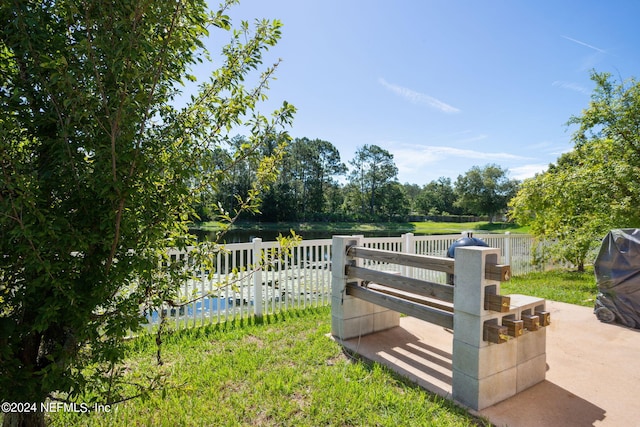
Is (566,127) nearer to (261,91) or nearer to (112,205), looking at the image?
(261,91)

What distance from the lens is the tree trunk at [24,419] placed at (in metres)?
1.49

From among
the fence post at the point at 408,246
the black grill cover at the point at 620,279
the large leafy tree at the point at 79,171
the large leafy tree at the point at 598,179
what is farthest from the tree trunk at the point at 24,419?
the large leafy tree at the point at 598,179

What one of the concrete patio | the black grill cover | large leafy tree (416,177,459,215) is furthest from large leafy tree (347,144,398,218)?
the concrete patio

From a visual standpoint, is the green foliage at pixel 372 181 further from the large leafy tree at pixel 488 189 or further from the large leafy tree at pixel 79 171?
the large leafy tree at pixel 79 171

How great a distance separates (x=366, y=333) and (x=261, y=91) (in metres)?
3.19

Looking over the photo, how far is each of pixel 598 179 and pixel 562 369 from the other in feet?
17.9

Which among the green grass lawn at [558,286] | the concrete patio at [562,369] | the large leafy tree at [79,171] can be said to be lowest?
the green grass lawn at [558,286]

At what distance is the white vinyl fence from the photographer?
13.7 ft

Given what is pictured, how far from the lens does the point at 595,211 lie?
22.5 ft

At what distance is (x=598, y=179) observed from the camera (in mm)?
6707

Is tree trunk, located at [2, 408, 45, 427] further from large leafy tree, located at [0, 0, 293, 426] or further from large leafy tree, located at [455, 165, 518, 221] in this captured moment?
large leafy tree, located at [455, 165, 518, 221]

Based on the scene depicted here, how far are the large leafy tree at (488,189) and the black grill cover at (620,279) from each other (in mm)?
36344

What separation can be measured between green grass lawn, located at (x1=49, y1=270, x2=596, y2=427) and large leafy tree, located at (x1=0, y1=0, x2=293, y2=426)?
0.55 m

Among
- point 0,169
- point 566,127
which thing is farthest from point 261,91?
point 566,127
